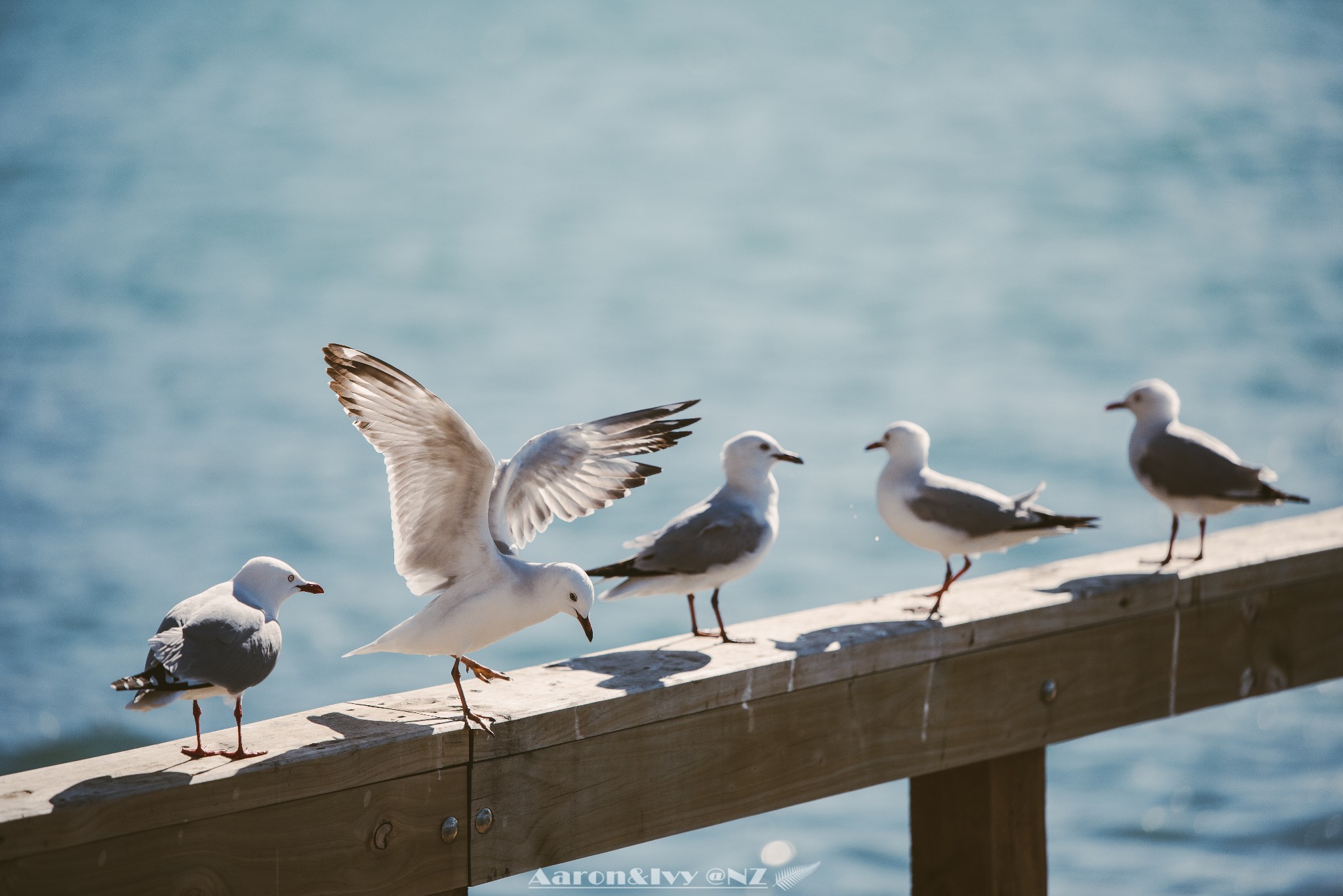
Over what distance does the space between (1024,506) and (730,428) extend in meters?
6.52

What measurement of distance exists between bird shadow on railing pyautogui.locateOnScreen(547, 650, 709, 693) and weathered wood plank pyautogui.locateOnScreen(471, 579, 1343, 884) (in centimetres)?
8

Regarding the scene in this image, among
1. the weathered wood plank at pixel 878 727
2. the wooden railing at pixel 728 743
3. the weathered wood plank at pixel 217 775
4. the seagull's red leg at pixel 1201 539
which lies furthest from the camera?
the seagull's red leg at pixel 1201 539

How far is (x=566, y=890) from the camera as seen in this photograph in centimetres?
303

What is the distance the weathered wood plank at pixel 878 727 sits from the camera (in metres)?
1.97

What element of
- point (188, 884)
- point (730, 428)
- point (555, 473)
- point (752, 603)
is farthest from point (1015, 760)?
point (730, 428)

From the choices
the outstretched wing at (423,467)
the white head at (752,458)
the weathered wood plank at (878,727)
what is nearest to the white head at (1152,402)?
the weathered wood plank at (878,727)

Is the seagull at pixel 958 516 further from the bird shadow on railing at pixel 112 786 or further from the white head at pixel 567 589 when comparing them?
the bird shadow on railing at pixel 112 786

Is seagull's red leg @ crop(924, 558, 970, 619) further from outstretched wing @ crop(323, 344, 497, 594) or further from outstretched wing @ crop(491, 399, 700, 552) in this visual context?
outstretched wing @ crop(323, 344, 497, 594)

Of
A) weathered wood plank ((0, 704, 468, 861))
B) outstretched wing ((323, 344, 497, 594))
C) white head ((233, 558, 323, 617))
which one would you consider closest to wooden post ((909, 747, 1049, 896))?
outstretched wing ((323, 344, 497, 594))

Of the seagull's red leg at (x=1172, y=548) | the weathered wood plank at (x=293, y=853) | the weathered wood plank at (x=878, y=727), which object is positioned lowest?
the weathered wood plank at (x=293, y=853)

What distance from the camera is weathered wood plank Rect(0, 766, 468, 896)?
61.2 inches

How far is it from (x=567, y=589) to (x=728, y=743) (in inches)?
14.8

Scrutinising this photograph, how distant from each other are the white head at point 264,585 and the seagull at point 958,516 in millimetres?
1415

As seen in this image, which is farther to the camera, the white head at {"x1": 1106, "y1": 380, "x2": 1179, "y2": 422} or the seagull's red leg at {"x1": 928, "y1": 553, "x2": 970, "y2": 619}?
the white head at {"x1": 1106, "y1": 380, "x2": 1179, "y2": 422}
